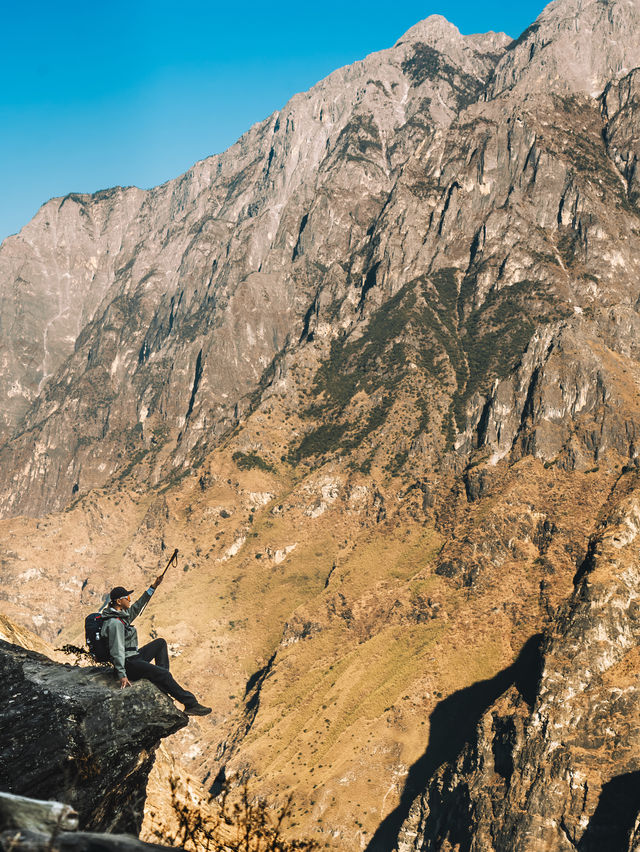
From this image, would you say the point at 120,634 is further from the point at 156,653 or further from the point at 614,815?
the point at 614,815

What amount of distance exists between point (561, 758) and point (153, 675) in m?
104

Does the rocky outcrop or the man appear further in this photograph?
the rocky outcrop

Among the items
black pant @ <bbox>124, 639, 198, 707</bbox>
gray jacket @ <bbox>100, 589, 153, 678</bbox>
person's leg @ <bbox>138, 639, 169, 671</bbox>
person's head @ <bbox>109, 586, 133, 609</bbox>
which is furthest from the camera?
person's leg @ <bbox>138, 639, 169, 671</bbox>

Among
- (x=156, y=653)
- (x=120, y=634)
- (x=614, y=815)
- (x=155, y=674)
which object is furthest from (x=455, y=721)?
(x=120, y=634)

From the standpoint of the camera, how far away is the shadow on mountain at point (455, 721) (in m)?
107

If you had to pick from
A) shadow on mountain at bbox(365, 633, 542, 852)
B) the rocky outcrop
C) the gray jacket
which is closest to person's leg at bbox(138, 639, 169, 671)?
the gray jacket

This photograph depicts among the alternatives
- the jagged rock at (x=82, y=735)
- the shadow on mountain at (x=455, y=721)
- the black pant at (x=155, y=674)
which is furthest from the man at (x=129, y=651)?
the shadow on mountain at (x=455, y=721)

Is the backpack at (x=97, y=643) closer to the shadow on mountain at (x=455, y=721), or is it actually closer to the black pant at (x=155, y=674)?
the black pant at (x=155, y=674)

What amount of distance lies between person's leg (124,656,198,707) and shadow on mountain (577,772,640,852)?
93015mm

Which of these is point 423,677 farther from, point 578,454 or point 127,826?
point 127,826

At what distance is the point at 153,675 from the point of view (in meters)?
17.2

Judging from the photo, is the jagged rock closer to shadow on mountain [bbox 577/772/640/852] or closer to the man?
the man

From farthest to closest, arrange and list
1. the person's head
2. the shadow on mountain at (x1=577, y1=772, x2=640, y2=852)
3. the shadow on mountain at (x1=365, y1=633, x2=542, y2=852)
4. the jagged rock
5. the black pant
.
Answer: the shadow on mountain at (x1=365, y1=633, x2=542, y2=852)
the shadow on mountain at (x1=577, y1=772, x2=640, y2=852)
the person's head
the black pant
the jagged rock

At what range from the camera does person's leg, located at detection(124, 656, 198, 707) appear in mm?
17031
